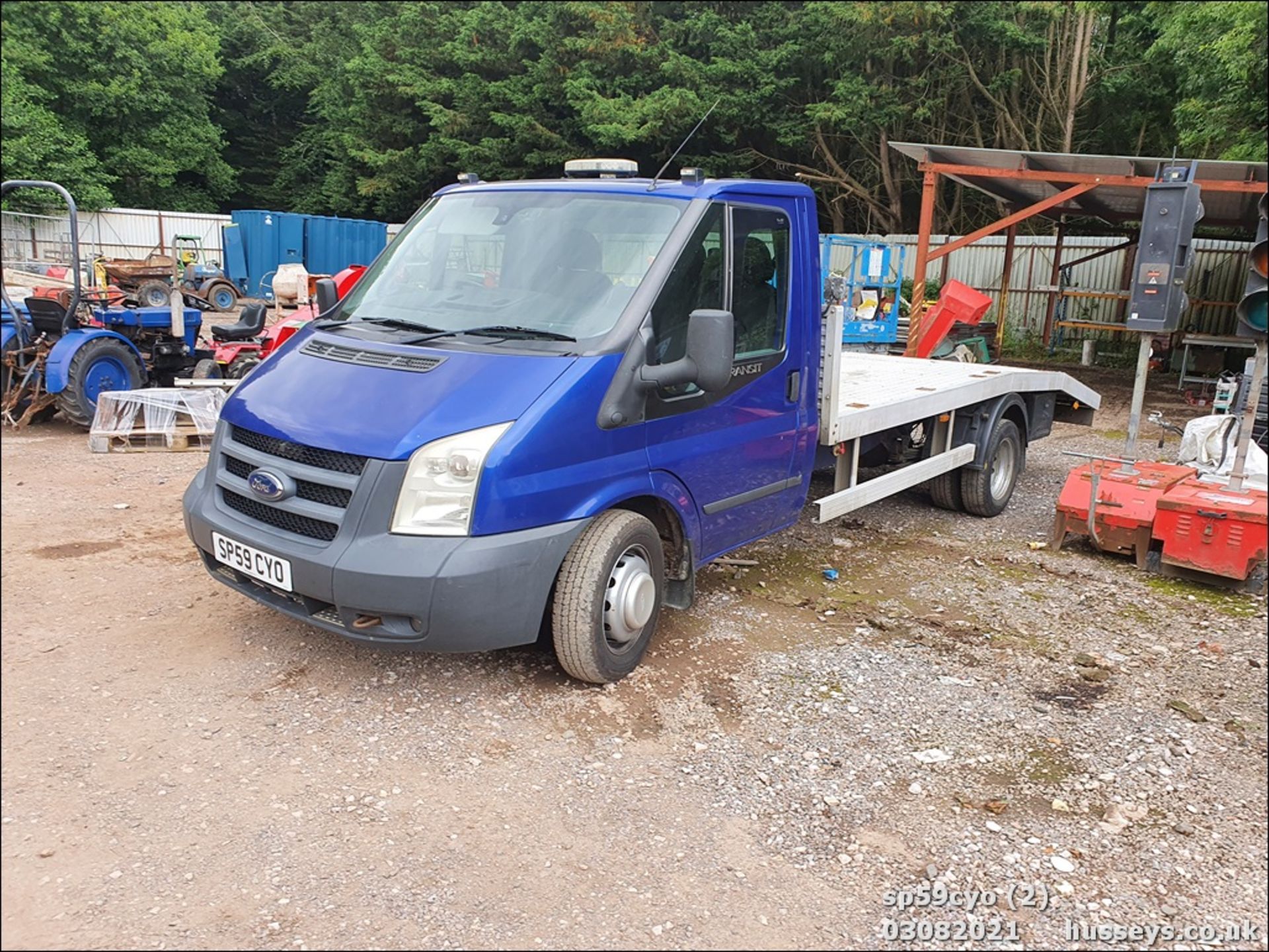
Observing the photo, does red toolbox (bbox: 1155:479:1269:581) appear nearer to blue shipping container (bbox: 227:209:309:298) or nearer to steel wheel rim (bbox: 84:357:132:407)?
steel wheel rim (bbox: 84:357:132:407)

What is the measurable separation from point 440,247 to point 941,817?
3.48m

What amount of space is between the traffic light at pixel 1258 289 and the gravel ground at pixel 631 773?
1.35 metres

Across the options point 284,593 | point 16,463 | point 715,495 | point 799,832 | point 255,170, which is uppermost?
point 255,170

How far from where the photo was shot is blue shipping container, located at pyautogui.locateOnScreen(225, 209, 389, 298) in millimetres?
27312

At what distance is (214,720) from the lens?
3.79 metres

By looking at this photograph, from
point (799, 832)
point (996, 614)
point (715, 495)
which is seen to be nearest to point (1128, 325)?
point (996, 614)

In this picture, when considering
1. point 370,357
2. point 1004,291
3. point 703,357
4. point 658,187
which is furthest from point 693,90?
point 370,357

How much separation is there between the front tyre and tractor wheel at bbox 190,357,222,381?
7.56 meters

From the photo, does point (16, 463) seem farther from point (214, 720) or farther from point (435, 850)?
point (214, 720)

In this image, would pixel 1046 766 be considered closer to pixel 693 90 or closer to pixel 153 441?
pixel 153 441

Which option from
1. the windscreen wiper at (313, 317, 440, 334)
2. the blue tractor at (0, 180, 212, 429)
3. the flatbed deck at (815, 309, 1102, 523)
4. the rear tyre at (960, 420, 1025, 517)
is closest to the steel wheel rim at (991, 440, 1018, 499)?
the rear tyre at (960, 420, 1025, 517)

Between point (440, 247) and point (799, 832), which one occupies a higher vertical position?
point (440, 247)

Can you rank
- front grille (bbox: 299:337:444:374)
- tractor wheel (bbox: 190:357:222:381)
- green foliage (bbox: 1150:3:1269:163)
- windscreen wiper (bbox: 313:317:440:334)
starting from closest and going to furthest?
green foliage (bbox: 1150:3:1269:163) → front grille (bbox: 299:337:444:374) → windscreen wiper (bbox: 313:317:440:334) → tractor wheel (bbox: 190:357:222:381)

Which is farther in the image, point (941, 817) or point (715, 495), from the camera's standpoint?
point (715, 495)
